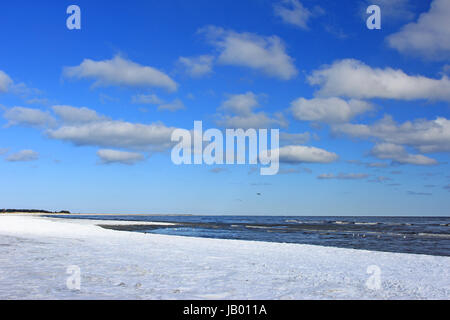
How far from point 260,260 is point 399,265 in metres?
6.05

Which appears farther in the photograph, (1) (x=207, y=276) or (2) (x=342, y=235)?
(2) (x=342, y=235)

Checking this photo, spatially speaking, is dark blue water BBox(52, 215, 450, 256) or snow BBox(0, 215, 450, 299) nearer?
→ snow BBox(0, 215, 450, 299)

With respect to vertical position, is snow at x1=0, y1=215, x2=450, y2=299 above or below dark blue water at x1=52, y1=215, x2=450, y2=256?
above

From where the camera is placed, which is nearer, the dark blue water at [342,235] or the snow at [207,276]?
the snow at [207,276]

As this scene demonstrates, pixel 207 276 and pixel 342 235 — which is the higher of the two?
pixel 207 276

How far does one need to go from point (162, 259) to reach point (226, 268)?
3525mm

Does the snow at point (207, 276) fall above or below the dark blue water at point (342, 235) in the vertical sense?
above

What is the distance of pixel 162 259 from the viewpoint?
52.9 feet
